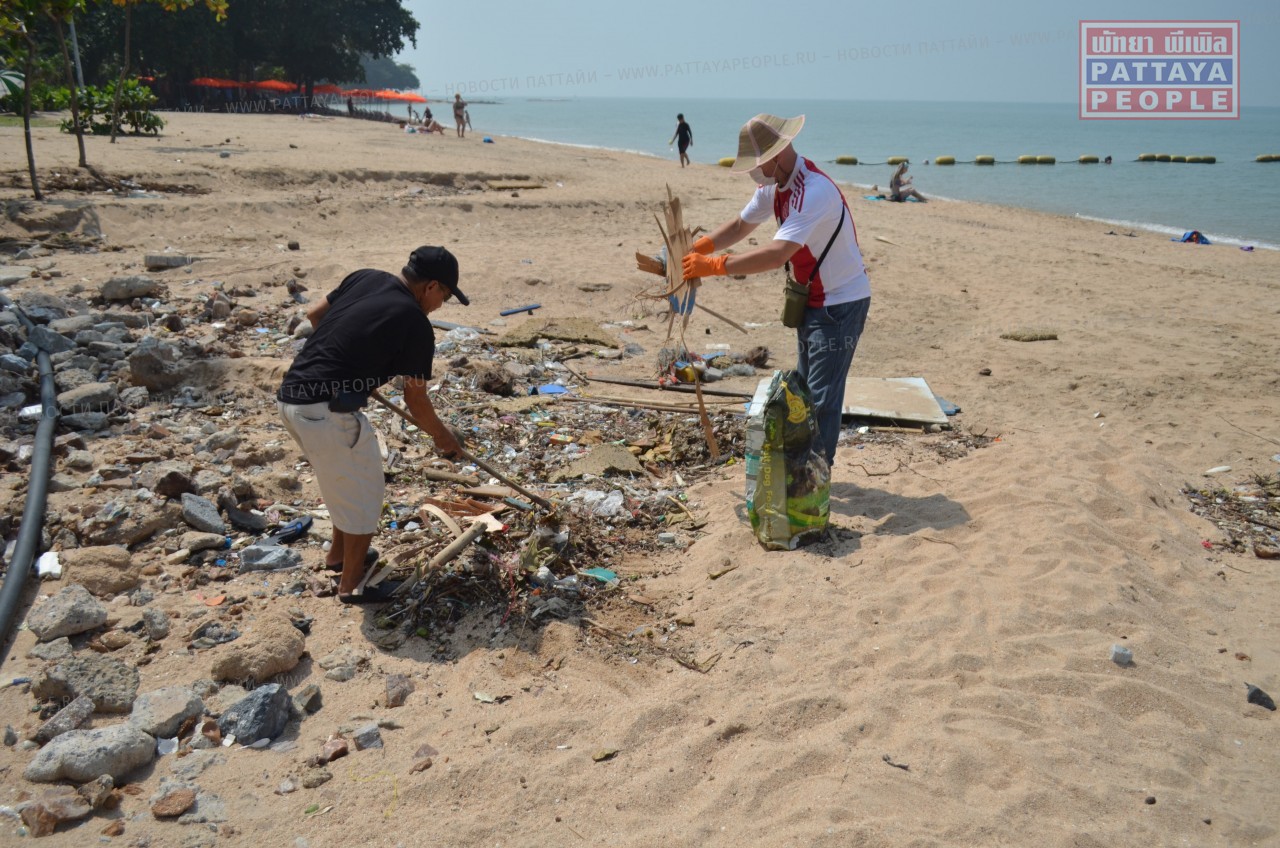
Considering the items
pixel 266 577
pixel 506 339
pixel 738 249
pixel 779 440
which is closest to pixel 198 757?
pixel 266 577

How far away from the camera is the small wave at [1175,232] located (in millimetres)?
15664

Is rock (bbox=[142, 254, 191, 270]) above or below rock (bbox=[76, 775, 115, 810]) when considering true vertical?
above

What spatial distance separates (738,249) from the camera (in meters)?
11.2

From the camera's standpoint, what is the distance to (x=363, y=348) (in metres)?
3.20

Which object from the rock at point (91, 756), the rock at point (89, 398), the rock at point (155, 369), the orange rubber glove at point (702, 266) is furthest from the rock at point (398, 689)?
the rock at point (155, 369)

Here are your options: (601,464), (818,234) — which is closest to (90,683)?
(601,464)

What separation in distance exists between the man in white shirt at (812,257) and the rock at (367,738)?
226cm

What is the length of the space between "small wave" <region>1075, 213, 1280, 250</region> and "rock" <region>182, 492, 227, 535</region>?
17.1 m

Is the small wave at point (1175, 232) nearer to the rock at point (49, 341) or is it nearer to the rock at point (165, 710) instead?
the rock at point (49, 341)

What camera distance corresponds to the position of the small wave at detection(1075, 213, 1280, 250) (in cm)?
1566

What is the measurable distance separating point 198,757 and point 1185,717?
3282 mm

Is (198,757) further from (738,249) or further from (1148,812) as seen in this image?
(738,249)

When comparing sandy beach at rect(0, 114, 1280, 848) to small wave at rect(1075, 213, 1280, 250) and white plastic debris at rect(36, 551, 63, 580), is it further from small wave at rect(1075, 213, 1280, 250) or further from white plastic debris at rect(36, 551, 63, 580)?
small wave at rect(1075, 213, 1280, 250)

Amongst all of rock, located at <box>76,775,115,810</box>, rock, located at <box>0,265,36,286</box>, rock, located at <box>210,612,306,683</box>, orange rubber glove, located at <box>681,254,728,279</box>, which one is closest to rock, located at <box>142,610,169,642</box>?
rock, located at <box>210,612,306,683</box>
